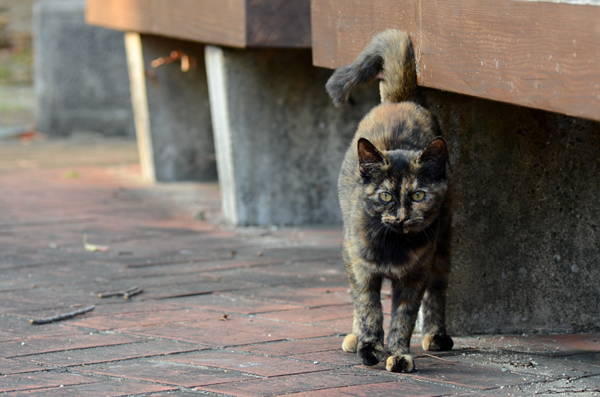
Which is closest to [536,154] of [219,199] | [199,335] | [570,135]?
[570,135]

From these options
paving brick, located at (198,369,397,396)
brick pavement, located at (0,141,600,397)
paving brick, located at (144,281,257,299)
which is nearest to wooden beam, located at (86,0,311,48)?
brick pavement, located at (0,141,600,397)

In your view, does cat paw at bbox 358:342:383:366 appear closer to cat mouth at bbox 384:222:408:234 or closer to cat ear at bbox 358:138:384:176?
cat mouth at bbox 384:222:408:234

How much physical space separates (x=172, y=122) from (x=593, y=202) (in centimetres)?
466

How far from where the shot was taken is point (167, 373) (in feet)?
9.77

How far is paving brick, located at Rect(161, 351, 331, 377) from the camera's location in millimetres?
3010

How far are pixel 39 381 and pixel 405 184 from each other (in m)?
1.53

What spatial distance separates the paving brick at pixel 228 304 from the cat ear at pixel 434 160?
1.23 m

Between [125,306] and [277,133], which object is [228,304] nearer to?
[125,306]

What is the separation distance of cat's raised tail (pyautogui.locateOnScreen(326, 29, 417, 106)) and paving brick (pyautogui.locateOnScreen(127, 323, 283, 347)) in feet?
3.65

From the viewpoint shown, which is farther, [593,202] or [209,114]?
[209,114]

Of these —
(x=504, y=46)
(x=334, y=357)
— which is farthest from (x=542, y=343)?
(x=504, y=46)

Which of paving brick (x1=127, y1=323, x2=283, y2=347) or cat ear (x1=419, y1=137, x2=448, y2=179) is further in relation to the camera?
paving brick (x1=127, y1=323, x2=283, y2=347)

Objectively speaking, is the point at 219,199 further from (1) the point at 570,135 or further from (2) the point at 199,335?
(1) the point at 570,135

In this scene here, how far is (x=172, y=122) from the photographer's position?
7.37 m
